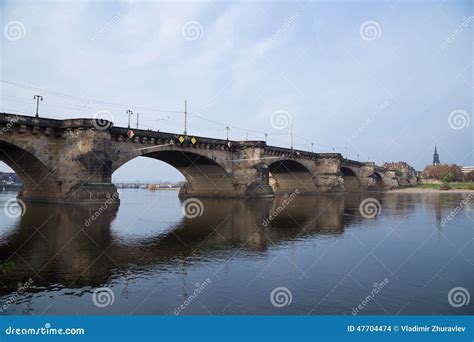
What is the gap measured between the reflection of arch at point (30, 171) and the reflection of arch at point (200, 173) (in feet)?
50.5

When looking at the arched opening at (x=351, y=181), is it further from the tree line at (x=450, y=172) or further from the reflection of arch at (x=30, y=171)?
the reflection of arch at (x=30, y=171)

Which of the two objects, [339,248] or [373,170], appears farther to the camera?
[373,170]

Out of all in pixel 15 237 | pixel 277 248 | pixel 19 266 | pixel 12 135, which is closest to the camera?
pixel 19 266

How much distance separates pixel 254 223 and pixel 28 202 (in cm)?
2682

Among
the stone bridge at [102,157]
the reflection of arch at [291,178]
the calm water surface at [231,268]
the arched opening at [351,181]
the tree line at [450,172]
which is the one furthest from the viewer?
the tree line at [450,172]

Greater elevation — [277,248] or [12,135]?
[12,135]

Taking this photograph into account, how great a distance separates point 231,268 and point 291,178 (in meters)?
71.9

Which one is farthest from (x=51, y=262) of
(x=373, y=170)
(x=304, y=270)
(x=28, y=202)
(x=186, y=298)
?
(x=373, y=170)

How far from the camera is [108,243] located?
17312mm

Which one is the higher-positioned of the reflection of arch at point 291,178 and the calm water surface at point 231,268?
the reflection of arch at point 291,178

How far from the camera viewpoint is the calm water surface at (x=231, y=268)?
9.20 meters

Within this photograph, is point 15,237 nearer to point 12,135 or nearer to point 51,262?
point 51,262

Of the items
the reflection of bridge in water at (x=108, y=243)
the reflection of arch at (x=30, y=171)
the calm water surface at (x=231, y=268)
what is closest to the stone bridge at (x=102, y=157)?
the reflection of arch at (x=30, y=171)

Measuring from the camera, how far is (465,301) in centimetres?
976
